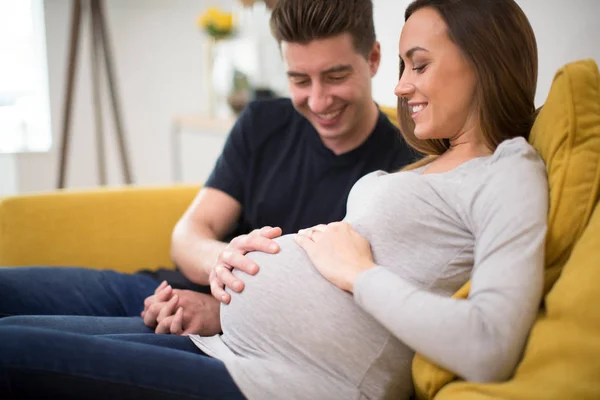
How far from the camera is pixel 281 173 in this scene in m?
1.56

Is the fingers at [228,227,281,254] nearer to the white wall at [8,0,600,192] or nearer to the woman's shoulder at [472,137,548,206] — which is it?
the woman's shoulder at [472,137,548,206]

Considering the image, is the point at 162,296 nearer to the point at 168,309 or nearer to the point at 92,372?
the point at 168,309

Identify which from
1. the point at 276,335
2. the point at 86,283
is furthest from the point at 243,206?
the point at 276,335

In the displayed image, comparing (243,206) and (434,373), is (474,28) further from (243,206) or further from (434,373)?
(243,206)

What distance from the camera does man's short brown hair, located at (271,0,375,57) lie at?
4.65 ft

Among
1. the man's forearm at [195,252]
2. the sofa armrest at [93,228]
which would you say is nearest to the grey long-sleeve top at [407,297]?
the man's forearm at [195,252]

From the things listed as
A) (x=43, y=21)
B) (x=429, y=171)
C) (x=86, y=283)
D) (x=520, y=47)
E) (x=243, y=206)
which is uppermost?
(x=43, y=21)

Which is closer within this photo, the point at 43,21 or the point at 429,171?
the point at 429,171

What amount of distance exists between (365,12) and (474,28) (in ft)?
1.84

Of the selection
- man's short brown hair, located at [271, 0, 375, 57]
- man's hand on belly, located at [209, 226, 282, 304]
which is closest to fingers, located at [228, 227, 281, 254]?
man's hand on belly, located at [209, 226, 282, 304]

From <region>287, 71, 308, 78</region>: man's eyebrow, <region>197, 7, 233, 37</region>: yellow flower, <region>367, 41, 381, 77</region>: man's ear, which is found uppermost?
<region>197, 7, 233, 37</region>: yellow flower

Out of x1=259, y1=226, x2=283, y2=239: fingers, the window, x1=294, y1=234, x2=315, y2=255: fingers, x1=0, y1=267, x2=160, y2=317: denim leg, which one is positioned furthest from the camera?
the window

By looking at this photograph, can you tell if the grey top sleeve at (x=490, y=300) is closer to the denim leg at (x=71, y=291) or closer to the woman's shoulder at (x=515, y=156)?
the woman's shoulder at (x=515, y=156)

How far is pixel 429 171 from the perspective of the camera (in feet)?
3.61
